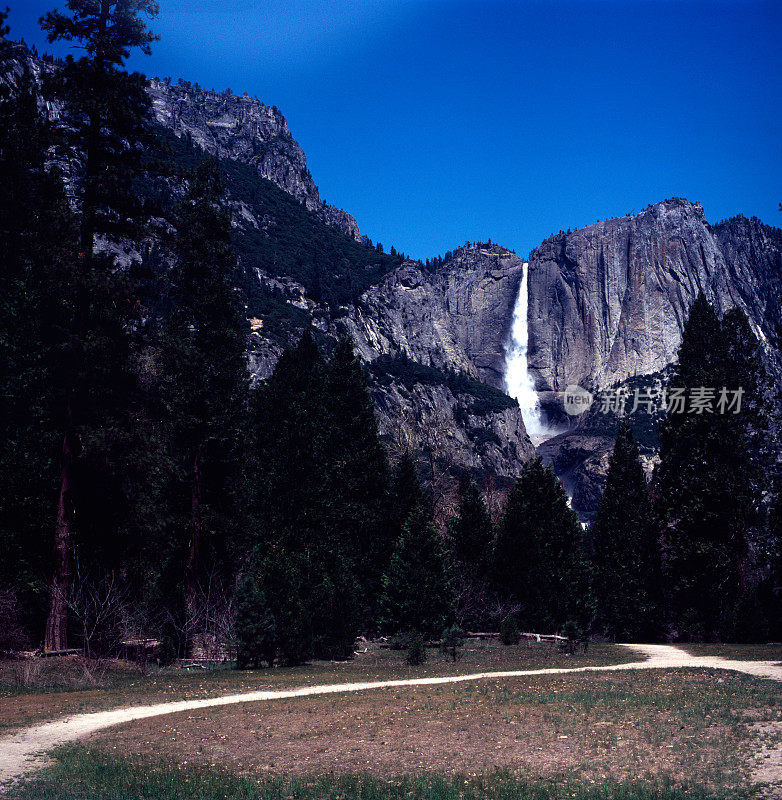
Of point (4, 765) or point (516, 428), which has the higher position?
point (516, 428)

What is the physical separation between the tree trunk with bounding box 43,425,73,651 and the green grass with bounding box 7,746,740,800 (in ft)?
48.1

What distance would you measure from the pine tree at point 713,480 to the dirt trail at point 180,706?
946 cm

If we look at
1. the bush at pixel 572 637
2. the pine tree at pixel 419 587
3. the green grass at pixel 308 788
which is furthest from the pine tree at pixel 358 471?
the green grass at pixel 308 788

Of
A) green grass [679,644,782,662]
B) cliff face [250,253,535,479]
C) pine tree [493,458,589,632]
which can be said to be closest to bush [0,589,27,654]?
pine tree [493,458,589,632]

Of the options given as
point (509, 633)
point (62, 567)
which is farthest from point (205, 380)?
point (509, 633)

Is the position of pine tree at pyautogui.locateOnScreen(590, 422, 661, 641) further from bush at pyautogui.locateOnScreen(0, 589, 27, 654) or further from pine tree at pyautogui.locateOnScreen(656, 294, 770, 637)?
bush at pyautogui.locateOnScreen(0, 589, 27, 654)

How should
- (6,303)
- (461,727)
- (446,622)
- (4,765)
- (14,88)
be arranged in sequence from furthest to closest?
(446,622), (14,88), (6,303), (461,727), (4,765)

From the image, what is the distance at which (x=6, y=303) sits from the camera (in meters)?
30.9

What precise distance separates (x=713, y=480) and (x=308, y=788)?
109ft

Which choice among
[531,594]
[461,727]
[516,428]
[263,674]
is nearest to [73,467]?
[263,674]

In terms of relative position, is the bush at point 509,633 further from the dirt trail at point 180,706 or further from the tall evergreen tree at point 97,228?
the tall evergreen tree at point 97,228

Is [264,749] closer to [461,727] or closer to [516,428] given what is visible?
[461,727]

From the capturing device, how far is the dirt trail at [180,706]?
1324 cm

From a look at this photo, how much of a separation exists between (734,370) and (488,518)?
17071 millimetres
